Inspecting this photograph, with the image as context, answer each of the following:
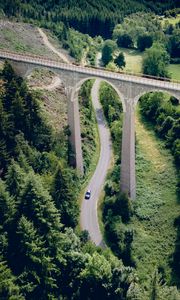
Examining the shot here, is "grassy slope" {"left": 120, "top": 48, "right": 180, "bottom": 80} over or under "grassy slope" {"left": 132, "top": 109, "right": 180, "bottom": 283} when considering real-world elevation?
over

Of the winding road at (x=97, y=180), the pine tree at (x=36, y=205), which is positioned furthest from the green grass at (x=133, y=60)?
the pine tree at (x=36, y=205)

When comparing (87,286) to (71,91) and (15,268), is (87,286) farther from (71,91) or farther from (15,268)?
(71,91)

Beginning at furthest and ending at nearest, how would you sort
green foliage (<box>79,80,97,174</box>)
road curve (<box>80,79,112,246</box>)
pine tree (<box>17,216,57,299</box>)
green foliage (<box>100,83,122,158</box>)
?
1. green foliage (<box>100,83,122,158</box>)
2. green foliage (<box>79,80,97,174</box>)
3. road curve (<box>80,79,112,246</box>)
4. pine tree (<box>17,216,57,299</box>)

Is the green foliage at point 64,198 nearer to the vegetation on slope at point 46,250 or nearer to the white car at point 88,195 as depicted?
the vegetation on slope at point 46,250

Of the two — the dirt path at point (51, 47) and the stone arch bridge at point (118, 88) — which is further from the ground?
the dirt path at point (51, 47)

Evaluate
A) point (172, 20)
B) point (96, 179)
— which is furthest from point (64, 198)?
point (172, 20)

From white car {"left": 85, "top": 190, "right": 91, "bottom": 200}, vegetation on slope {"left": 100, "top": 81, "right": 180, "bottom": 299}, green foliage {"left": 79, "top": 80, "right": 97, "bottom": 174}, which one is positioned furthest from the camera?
green foliage {"left": 79, "top": 80, "right": 97, "bottom": 174}

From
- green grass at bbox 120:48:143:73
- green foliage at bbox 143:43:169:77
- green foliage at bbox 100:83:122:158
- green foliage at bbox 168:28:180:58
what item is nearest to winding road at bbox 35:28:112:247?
green foliage at bbox 100:83:122:158

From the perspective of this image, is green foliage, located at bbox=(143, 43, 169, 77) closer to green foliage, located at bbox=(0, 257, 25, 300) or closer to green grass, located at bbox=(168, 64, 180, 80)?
green grass, located at bbox=(168, 64, 180, 80)
